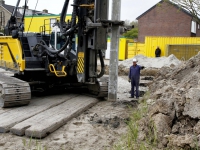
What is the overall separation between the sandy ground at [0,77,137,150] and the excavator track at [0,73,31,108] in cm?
155

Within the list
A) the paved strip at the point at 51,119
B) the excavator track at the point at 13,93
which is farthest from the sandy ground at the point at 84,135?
the excavator track at the point at 13,93

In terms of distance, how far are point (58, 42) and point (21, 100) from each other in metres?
2.22

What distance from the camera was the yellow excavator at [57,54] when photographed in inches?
300

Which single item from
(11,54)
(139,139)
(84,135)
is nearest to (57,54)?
(11,54)

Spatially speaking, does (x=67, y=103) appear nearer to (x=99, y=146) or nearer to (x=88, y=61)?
(x=88, y=61)

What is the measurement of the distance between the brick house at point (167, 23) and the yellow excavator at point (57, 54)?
34101mm

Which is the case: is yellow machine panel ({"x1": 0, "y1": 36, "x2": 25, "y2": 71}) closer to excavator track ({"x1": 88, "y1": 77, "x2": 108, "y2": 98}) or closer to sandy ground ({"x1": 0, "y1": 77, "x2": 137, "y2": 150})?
excavator track ({"x1": 88, "y1": 77, "x2": 108, "y2": 98})

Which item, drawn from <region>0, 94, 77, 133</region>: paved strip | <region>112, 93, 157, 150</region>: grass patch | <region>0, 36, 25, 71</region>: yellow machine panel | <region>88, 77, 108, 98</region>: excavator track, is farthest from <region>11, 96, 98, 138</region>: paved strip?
<region>0, 36, 25, 71</region>: yellow machine panel

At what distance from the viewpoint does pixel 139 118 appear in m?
6.28

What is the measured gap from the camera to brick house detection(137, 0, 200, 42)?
4259 centimetres

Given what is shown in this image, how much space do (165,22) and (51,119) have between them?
40817 mm

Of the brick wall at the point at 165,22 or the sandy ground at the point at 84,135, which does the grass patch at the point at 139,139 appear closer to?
the sandy ground at the point at 84,135

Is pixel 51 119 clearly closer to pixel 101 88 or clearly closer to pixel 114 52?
pixel 101 88

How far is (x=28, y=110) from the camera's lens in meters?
7.40
